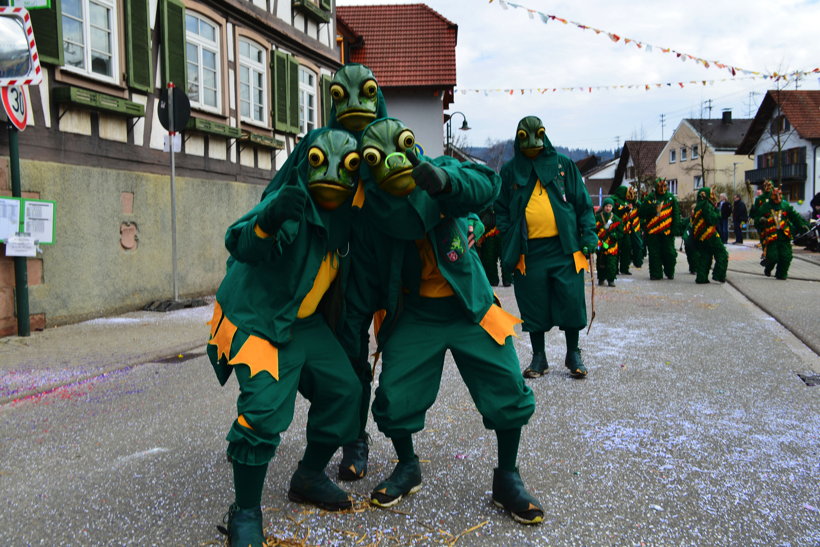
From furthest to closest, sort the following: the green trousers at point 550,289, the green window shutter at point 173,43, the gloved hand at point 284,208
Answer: the green window shutter at point 173,43, the green trousers at point 550,289, the gloved hand at point 284,208

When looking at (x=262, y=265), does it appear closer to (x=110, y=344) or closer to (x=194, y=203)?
(x=110, y=344)

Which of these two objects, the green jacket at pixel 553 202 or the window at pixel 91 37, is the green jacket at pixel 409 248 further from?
the window at pixel 91 37

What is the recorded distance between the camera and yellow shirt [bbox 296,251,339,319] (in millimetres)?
2891

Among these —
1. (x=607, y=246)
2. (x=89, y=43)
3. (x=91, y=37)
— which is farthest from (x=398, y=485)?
(x=607, y=246)

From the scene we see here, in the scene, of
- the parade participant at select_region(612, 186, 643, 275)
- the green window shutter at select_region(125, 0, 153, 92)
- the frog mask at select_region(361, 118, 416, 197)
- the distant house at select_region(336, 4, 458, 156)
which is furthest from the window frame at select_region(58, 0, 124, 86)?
the distant house at select_region(336, 4, 458, 156)

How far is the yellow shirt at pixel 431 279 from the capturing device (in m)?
3.09

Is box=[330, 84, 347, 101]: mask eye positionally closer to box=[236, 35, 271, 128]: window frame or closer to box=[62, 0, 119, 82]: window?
box=[62, 0, 119, 82]: window

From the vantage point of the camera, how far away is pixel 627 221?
637 inches

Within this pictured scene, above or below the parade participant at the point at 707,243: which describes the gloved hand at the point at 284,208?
above

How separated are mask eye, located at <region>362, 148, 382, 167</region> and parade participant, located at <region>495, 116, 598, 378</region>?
3.13 m

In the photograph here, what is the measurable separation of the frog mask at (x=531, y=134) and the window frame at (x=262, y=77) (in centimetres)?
846

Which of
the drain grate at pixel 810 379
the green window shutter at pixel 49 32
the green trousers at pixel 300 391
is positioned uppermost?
the green window shutter at pixel 49 32

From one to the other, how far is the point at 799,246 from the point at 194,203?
21957 mm

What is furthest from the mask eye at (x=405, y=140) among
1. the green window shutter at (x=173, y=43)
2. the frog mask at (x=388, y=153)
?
the green window shutter at (x=173, y=43)
